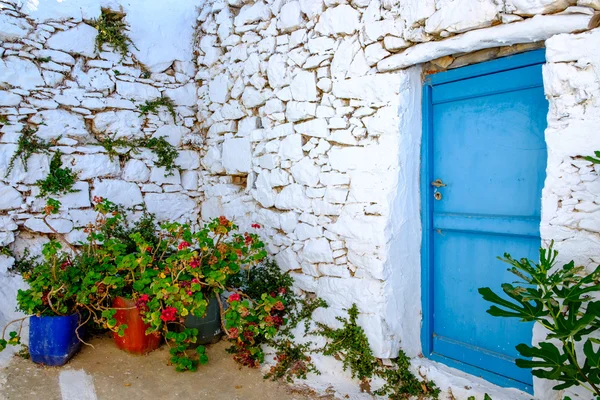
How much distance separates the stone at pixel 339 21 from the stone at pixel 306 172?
0.84 metres

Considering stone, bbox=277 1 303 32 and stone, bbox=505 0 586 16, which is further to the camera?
stone, bbox=277 1 303 32

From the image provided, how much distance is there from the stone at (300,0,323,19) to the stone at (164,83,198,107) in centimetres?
160

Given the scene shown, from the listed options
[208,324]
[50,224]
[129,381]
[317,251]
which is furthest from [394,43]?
[50,224]

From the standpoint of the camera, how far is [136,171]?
402cm

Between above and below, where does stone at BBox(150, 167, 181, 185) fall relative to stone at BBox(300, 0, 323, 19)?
below

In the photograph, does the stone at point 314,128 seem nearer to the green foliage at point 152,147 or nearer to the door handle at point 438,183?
the door handle at point 438,183

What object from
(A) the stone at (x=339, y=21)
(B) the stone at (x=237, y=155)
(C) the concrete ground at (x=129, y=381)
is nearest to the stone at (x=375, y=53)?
(A) the stone at (x=339, y=21)

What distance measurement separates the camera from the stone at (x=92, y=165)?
375cm

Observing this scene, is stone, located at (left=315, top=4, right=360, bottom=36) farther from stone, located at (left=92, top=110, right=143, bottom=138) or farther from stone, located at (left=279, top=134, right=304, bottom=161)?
stone, located at (left=92, top=110, right=143, bottom=138)

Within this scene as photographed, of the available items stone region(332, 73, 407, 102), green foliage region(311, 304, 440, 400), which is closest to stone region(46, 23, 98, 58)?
stone region(332, 73, 407, 102)

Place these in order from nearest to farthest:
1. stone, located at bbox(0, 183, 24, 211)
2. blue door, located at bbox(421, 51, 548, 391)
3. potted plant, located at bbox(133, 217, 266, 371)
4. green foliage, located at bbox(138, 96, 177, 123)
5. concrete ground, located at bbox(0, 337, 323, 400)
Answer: blue door, located at bbox(421, 51, 548, 391), concrete ground, located at bbox(0, 337, 323, 400), potted plant, located at bbox(133, 217, 266, 371), stone, located at bbox(0, 183, 24, 211), green foliage, located at bbox(138, 96, 177, 123)

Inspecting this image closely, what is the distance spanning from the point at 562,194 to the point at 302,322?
180cm

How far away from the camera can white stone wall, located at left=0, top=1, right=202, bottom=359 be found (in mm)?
3516

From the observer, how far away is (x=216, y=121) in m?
4.08
